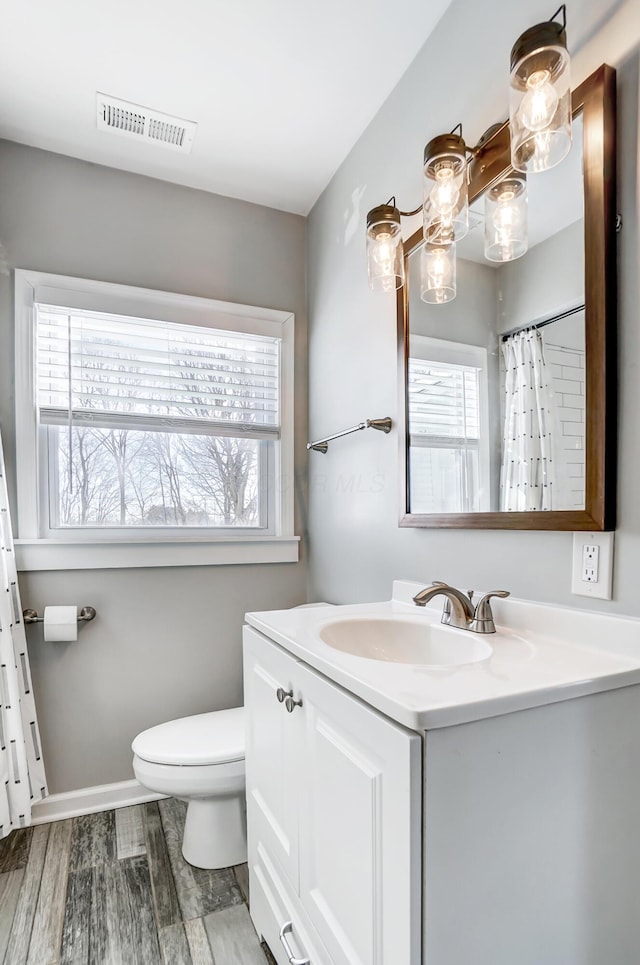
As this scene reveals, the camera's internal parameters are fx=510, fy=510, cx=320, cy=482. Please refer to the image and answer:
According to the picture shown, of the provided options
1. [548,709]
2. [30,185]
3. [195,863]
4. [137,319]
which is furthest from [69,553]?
[548,709]

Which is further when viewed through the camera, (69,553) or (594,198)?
(69,553)

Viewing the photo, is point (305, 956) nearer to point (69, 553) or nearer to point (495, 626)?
point (495, 626)

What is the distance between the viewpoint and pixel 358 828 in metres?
0.78

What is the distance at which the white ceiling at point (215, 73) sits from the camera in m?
1.42

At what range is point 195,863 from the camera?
159 centimetres

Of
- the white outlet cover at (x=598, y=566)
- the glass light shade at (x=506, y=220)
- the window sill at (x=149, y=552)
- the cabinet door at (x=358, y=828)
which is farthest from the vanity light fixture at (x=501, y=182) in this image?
the window sill at (x=149, y=552)

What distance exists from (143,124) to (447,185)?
48.6 inches

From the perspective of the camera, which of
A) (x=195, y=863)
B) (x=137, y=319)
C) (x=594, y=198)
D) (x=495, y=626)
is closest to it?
(x=594, y=198)

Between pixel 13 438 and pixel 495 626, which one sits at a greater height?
pixel 13 438

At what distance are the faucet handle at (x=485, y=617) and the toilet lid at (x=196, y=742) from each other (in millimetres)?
890

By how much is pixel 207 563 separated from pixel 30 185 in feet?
5.21

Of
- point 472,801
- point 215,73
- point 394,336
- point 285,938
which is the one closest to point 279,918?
point 285,938

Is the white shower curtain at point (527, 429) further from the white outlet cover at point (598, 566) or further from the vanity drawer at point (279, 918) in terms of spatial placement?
the vanity drawer at point (279, 918)

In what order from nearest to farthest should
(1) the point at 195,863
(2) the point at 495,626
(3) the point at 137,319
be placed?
(2) the point at 495,626
(1) the point at 195,863
(3) the point at 137,319
